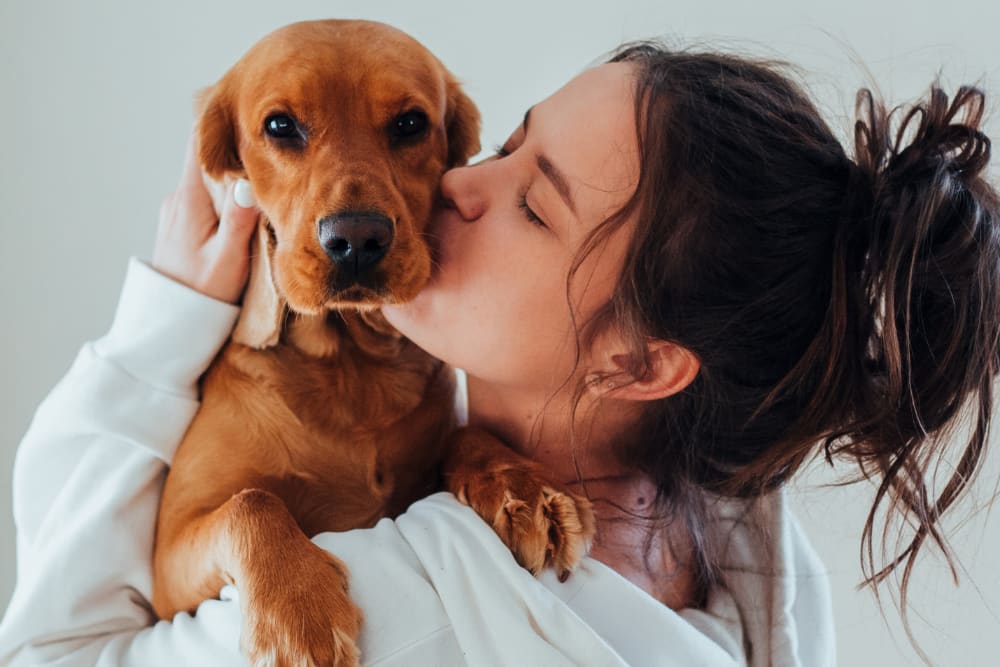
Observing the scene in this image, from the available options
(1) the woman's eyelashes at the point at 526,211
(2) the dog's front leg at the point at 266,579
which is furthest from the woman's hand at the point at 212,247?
(1) the woman's eyelashes at the point at 526,211

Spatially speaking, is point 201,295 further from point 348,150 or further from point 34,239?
point 34,239

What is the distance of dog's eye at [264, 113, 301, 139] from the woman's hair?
50cm

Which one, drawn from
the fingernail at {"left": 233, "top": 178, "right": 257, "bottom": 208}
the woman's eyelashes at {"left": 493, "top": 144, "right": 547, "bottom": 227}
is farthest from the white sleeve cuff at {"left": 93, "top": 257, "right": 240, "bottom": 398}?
the woman's eyelashes at {"left": 493, "top": 144, "right": 547, "bottom": 227}

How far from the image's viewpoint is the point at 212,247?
5.25 ft

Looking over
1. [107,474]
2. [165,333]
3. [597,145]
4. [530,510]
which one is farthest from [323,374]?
[597,145]

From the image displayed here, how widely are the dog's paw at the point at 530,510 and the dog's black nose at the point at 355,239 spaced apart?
352 mm

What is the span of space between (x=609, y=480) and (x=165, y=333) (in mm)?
741

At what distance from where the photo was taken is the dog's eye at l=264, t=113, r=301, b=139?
1471 millimetres

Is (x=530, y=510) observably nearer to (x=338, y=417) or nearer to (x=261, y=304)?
(x=338, y=417)

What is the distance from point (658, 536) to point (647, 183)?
0.57 m

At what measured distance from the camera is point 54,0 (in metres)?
2.21

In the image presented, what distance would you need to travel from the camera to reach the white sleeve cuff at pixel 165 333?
1.52 meters

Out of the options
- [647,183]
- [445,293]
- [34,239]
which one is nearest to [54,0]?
[34,239]

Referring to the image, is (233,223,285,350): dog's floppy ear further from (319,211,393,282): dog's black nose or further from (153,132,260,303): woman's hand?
(319,211,393,282): dog's black nose
